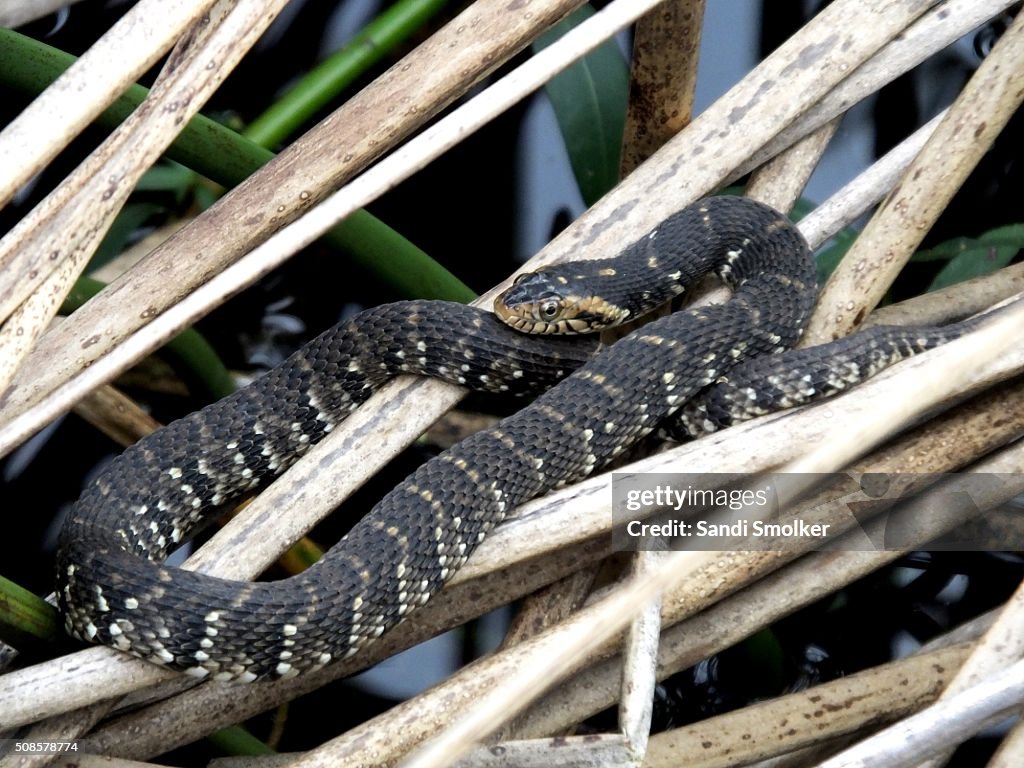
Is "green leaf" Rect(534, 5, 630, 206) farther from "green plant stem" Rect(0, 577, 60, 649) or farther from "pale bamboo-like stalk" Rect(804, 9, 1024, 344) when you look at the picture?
"green plant stem" Rect(0, 577, 60, 649)

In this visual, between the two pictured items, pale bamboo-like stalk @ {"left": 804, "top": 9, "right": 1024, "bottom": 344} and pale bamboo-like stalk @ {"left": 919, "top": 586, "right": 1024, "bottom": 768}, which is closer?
pale bamboo-like stalk @ {"left": 919, "top": 586, "right": 1024, "bottom": 768}

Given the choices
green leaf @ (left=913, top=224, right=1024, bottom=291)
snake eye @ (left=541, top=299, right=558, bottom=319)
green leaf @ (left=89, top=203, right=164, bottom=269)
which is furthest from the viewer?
green leaf @ (left=89, top=203, right=164, bottom=269)

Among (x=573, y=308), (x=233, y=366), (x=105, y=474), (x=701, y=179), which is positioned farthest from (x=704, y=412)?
(x=233, y=366)

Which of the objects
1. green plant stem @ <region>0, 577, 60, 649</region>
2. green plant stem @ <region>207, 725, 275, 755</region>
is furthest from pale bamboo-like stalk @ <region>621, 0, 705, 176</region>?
green plant stem @ <region>0, 577, 60, 649</region>

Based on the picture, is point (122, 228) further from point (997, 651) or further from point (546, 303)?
point (997, 651)

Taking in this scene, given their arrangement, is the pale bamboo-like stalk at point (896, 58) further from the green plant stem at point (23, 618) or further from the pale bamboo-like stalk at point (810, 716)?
the green plant stem at point (23, 618)

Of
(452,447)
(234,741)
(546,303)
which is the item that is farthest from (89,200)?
(234,741)

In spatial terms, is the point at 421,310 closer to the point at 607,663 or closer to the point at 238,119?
the point at 607,663
